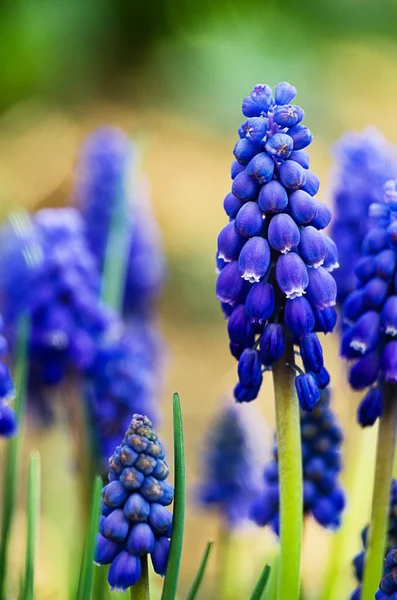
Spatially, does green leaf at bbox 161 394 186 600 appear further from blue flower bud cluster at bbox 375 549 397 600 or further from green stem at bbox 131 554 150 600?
blue flower bud cluster at bbox 375 549 397 600

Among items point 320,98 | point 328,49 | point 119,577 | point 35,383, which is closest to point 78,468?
point 35,383

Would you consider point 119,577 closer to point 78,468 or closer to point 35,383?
point 78,468

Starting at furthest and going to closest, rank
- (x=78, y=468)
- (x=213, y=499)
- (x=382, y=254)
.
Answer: (x=213, y=499) < (x=78, y=468) < (x=382, y=254)

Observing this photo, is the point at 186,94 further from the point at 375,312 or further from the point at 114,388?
the point at 375,312

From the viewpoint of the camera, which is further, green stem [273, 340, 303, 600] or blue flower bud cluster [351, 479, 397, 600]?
blue flower bud cluster [351, 479, 397, 600]

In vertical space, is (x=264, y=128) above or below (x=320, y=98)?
below

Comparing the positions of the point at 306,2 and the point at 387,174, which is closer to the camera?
Result: the point at 387,174

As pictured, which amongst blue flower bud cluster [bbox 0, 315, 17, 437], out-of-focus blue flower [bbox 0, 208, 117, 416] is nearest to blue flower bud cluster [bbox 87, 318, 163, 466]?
out-of-focus blue flower [bbox 0, 208, 117, 416]
